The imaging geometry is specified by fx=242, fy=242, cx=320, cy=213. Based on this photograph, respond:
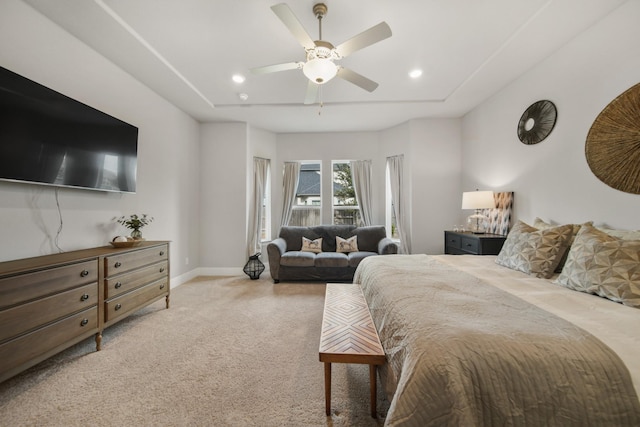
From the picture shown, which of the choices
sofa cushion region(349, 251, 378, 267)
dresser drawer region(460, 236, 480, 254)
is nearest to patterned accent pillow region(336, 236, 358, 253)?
sofa cushion region(349, 251, 378, 267)

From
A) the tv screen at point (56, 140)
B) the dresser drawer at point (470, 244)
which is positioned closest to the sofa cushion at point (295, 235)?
the dresser drawer at point (470, 244)

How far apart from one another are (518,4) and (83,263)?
407cm

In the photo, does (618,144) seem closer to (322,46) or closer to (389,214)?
(322,46)

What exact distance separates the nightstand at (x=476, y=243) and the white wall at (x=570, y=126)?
0.43m

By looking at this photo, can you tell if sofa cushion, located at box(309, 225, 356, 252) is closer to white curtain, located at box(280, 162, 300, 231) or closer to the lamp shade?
white curtain, located at box(280, 162, 300, 231)

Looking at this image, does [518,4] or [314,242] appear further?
[314,242]

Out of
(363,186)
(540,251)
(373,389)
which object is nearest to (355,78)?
(540,251)

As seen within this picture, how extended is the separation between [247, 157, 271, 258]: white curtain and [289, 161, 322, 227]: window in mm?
774

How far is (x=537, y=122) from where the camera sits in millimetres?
2734

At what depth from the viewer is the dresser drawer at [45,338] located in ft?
4.84

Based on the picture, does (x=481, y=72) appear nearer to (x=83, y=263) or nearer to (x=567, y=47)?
(x=567, y=47)

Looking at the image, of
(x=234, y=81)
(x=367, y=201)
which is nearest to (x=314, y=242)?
(x=367, y=201)

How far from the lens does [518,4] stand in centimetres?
196

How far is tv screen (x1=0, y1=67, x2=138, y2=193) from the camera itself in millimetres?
1721
